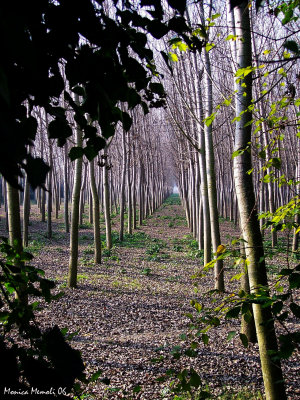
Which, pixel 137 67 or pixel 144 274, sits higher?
pixel 137 67

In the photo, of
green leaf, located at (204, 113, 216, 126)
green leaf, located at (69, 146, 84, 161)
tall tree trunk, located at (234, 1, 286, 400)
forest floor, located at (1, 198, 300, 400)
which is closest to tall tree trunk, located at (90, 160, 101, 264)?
forest floor, located at (1, 198, 300, 400)

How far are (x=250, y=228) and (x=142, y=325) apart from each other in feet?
11.6

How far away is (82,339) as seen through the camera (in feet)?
13.9

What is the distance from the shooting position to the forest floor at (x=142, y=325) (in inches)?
124

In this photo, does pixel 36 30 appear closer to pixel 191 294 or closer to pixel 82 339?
pixel 82 339

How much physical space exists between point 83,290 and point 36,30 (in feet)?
20.5

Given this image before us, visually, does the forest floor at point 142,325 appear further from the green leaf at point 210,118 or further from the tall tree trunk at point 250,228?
the green leaf at point 210,118

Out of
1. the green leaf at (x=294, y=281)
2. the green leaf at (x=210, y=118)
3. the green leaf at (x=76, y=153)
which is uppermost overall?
the green leaf at (x=210, y=118)

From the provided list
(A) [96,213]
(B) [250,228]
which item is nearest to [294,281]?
(B) [250,228]

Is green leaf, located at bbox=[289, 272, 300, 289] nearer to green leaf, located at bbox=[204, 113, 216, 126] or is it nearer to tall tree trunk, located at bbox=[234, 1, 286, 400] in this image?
tall tree trunk, located at bbox=[234, 1, 286, 400]

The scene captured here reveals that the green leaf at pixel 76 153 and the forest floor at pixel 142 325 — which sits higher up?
the green leaf at pixel 76 153

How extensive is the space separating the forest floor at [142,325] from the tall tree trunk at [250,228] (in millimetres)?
437

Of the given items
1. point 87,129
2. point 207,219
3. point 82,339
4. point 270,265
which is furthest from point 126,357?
point 270,265

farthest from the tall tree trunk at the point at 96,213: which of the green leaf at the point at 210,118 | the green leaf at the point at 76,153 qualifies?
the green leaf at the point at 76,153
